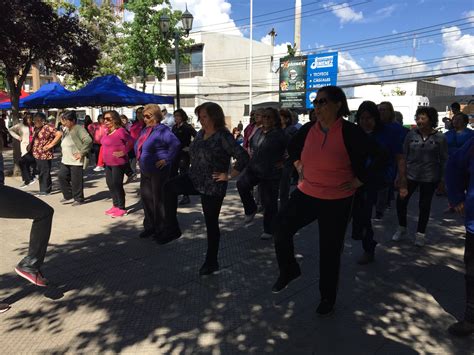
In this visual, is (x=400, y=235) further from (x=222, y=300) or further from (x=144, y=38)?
(x=144, y=38)

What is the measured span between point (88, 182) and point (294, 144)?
8.08 m

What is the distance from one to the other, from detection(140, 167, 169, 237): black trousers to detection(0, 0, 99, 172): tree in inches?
261

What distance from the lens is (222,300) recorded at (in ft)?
11.7

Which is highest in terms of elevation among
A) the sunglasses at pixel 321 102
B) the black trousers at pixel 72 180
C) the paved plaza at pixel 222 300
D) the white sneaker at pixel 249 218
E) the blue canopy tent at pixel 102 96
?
the blue canopy tent at pixel 102 96

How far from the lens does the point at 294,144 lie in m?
3.42

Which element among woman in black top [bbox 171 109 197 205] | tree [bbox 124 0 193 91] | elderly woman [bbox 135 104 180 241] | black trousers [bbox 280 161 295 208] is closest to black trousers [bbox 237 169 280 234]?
black trousers [bbox 280 161 295 208]

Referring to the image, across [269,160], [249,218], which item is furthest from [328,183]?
[249,218]

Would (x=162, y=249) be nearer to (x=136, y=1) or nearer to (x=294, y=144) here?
(x=294, y=144)

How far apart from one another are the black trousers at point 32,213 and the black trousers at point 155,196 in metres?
1.65

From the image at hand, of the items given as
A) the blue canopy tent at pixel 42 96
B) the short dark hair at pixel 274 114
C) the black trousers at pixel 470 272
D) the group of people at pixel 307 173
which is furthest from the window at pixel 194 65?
the black trousers at pixel 470 272

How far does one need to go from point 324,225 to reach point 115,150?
14.2ft

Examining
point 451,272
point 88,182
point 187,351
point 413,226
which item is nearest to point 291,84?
point 88,182

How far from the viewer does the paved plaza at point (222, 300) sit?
→ 114 inches

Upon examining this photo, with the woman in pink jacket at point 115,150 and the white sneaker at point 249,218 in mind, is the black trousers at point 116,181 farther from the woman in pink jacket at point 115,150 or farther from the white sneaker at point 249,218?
the white sneaker at point 249,218
